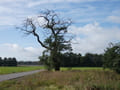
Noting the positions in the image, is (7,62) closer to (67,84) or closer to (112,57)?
(112,57)

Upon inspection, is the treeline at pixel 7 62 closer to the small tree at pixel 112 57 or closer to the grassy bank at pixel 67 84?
the small tree at pixel 112 57

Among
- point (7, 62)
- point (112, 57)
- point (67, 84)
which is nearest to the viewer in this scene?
point (67, 84)

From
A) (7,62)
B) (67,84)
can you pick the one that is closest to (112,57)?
(67,84)

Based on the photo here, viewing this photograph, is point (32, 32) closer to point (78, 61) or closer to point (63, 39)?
point (63, 39)

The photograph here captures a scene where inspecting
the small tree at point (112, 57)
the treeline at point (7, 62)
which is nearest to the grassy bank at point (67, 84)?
the small tree at point (112, 57)

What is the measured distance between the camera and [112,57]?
94.1 feet

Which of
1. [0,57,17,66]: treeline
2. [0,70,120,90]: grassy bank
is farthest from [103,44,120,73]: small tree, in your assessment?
[0,57,17,66]: treeline

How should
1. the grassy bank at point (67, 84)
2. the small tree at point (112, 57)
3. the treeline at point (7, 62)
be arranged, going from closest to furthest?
the grassy bank at point (67, 84) → the small tree at point (112, 57) → the treeline at point (7, 62)

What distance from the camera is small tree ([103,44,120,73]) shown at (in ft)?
91.5

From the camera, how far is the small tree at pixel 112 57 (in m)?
27.9

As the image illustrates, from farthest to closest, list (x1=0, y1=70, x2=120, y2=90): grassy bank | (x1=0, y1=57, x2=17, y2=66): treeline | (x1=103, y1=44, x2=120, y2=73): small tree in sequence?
1. (x1=0, y1=57, x2=17, y2=66): treeline
2. (x1=103, y1=44, x2=120, y2=73): small tree
3. (x1=0, y1=70, x2=120, y2=90): grassy bank

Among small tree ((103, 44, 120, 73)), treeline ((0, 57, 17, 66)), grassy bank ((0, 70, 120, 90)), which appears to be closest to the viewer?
grassy bank ((0, 70, 120, 90))

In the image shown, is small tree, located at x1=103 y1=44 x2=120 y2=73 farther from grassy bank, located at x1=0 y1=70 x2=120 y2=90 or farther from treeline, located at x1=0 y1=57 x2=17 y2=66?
treeline, located at x1=0 y1=57 x2=17 y2=66

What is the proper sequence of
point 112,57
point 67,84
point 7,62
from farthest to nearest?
point 7,62 < point 112,57 < point 67,84
